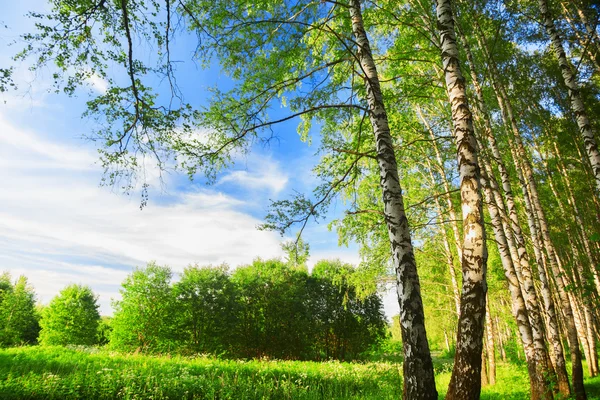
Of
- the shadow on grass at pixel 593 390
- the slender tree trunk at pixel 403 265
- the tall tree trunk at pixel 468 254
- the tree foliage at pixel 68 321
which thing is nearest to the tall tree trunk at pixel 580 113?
the tall tree trunk at pixel 468 254

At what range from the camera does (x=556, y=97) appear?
1094 centimetres

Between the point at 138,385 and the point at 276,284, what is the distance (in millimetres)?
24686

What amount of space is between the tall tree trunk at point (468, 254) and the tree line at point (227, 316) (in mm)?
22120

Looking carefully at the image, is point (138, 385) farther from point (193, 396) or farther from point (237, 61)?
point (237, 61)

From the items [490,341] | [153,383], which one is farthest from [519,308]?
[153,383]

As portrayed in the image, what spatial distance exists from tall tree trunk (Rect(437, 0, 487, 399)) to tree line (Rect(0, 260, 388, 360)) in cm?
2212

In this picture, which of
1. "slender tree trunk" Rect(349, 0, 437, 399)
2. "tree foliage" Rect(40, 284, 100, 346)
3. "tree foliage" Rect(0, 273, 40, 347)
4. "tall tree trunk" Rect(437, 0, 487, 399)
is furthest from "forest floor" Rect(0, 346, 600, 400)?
"tree foliage" Rect(0, 273, 40, 347)

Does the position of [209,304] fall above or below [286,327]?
above

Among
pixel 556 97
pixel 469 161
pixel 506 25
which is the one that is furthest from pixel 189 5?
pixel 556 97

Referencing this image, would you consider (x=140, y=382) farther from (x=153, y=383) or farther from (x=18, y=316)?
(x=18, y=316)

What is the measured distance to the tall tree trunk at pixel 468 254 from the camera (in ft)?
8.04

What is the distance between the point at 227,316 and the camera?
29.8m

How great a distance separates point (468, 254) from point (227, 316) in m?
30.4

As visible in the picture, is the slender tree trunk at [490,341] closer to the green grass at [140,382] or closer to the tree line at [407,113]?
the tree line at [407,113]
